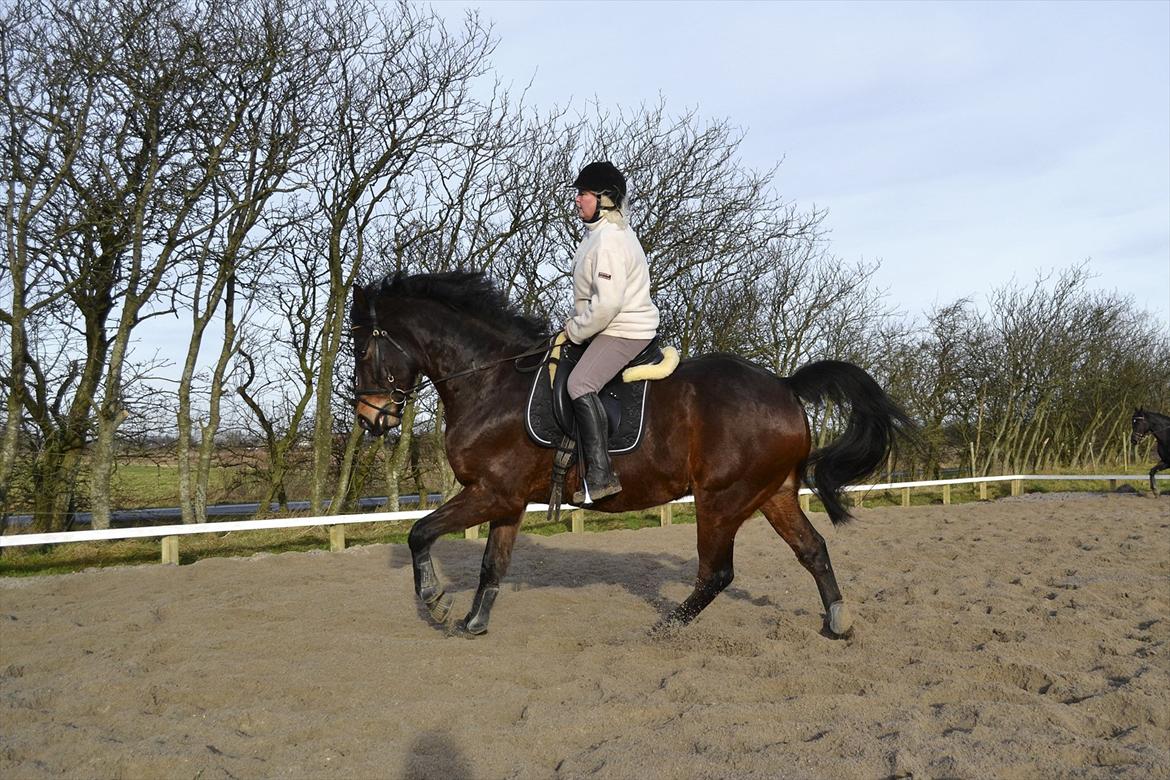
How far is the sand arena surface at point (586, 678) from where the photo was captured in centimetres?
349

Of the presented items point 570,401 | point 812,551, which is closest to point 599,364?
point 570,401

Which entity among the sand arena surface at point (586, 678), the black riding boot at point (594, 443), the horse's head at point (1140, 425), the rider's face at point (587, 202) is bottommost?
the sand arena surface at point (586, 678)

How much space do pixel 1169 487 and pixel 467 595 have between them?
24.1 metres

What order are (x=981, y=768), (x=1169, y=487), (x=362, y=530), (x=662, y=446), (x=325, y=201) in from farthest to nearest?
(x=1169, y=487) < (x=325, y=201) < (x=362, y=530) < (x=662, y=446) < (x=981, y=768)

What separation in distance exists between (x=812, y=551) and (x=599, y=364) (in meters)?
2.09

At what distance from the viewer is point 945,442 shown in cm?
3027

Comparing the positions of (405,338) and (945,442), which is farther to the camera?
(945,442)

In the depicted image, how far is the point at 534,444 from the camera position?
236 inches

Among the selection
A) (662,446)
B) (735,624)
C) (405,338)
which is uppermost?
(405,338)

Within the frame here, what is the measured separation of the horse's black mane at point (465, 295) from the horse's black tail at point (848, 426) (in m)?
2.08

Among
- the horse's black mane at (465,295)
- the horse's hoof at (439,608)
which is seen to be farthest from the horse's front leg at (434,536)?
the horse's black mane at (465,295)

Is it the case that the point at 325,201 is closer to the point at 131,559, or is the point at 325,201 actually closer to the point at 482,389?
the point at 131,559

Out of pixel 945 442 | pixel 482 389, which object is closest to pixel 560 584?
pixel 482 389

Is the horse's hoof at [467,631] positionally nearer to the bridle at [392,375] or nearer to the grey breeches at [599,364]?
the bridle at [392,375]
